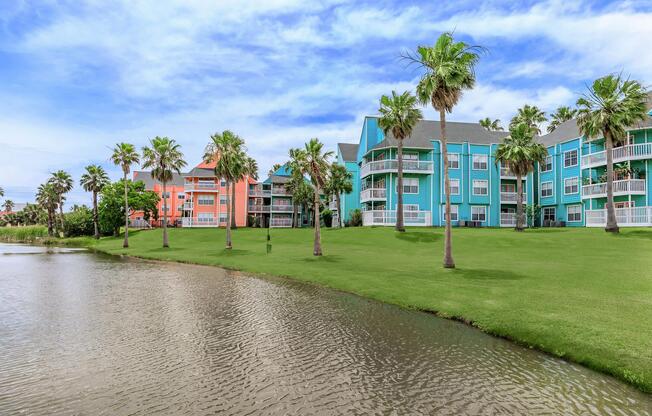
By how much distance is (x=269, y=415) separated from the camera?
7.03 m

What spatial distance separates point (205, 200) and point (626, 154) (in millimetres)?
66039

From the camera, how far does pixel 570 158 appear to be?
170ft

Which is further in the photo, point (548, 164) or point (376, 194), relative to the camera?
point (548, 164)

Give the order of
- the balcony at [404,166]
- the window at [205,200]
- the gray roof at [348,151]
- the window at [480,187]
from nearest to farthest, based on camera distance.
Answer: the balcony at [404,166] → the window at [480,187] → the gray roof at [348,151] → the window at [205,200]

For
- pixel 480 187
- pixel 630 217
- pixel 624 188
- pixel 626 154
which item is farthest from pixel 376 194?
pixel 626 154

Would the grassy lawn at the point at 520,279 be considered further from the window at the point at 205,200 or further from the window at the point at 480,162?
the window at the point at 205,200

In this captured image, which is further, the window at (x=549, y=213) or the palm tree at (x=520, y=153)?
the window at (x=549, y=213)

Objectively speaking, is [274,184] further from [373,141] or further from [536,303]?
[536,303]

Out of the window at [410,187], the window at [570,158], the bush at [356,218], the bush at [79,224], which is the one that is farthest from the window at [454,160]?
the bush at [79,224]

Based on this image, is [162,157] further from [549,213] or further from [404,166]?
[549,213]

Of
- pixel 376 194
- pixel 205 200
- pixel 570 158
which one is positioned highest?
pixel 570 158

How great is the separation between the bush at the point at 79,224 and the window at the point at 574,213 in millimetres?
80235

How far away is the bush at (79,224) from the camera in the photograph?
75.9 meters

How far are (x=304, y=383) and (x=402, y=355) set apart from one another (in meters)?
3.15
